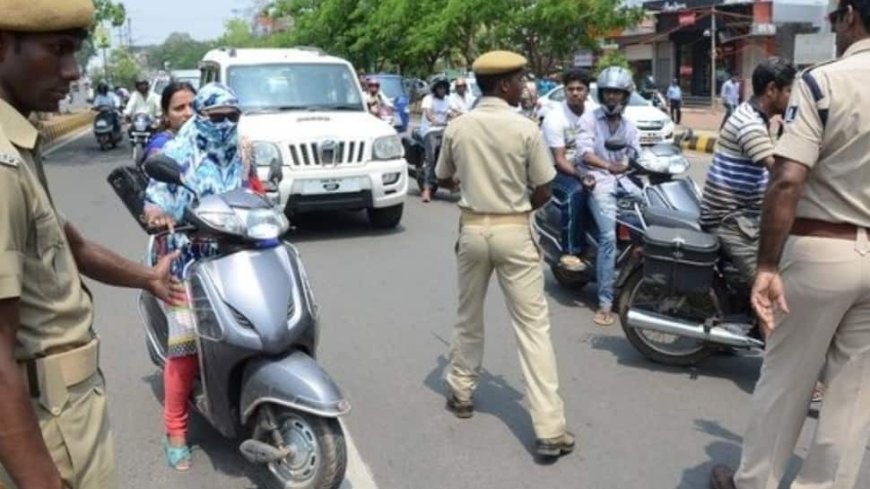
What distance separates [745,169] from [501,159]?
4.87 feet

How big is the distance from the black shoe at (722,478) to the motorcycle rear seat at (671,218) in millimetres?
1814

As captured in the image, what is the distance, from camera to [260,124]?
895 cm

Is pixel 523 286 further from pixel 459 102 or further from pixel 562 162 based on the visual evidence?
pixel 459 102

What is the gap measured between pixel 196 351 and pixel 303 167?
5.07 metres

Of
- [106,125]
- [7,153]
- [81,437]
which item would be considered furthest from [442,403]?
[106,125]

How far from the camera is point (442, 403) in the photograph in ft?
15.3

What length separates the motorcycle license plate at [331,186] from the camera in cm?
874

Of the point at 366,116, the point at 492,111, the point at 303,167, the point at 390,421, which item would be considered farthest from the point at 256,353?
the point at 366,116

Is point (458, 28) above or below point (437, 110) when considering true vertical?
below

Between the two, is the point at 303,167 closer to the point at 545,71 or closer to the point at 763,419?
the point at 763,419

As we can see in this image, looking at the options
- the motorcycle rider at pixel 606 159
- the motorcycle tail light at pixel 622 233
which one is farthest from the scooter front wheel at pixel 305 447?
the motorcycle tail light at pixel 622 233

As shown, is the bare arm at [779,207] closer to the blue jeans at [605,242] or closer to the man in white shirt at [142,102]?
the blue jeans at [605,242]

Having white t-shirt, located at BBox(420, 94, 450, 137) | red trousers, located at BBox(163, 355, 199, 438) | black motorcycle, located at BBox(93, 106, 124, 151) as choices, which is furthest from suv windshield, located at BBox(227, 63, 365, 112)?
black motorcycle, located at BBox(93, 106, 124, 151)

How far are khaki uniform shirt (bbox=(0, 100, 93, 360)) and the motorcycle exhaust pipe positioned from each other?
12.0 feet
